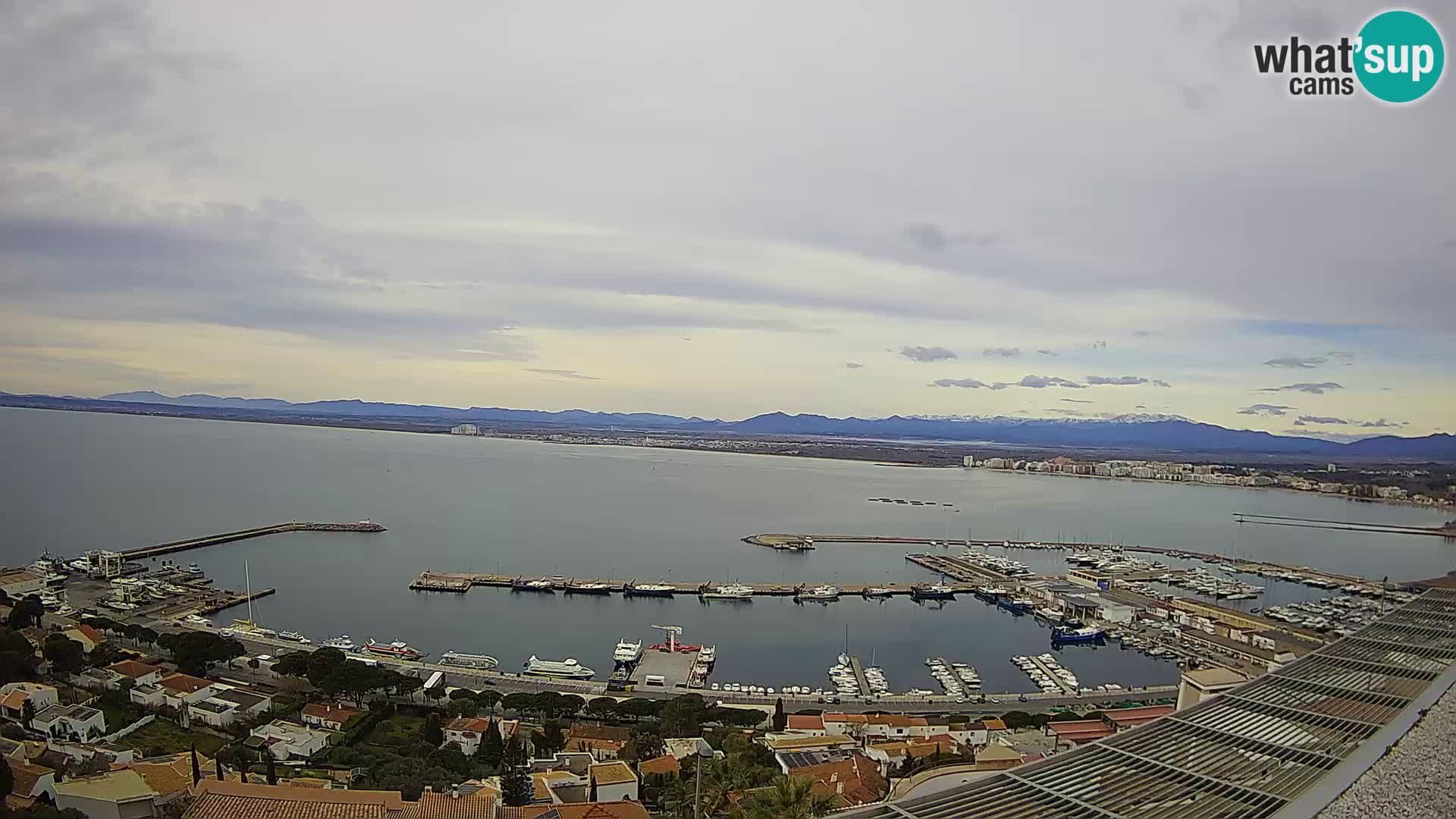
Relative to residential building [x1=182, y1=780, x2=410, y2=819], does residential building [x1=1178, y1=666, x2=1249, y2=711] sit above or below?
above

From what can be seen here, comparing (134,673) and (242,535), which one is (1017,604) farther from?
(242,535)

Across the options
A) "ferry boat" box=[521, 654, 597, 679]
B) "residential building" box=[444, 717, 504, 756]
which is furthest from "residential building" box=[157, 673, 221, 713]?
"ferry boat" box=[521, 654, 597, 679]

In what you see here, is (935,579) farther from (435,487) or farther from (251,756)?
(435,487)

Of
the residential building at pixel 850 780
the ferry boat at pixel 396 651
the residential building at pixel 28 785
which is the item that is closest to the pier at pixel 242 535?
the ferry boat at pixel 396 651

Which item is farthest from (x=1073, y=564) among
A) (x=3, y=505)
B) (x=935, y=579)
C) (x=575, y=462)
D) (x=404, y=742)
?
(x=575, y=462)

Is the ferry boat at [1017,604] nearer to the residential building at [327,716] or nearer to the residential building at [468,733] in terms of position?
the residential building at [468,733]

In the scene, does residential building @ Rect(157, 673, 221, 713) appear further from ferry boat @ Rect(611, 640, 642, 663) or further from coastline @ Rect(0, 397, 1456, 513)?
coastline @ Rect(0, 397, 1456, 513)
